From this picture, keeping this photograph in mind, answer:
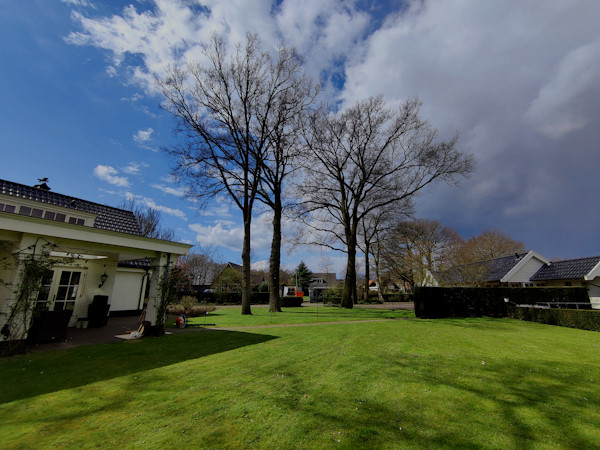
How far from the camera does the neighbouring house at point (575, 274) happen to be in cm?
2201

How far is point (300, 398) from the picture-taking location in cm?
411

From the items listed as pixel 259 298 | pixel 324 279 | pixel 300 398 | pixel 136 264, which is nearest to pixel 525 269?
pixel 259 298

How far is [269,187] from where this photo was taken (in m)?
21.4

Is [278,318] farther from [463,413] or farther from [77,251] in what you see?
[463,413]

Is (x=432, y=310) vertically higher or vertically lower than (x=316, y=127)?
lower

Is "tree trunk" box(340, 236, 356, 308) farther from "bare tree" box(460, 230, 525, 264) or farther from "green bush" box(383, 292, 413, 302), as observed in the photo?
"bare tree" box(460, 230, 525, 264)

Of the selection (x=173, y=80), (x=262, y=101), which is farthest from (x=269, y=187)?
(x=173, y=80)

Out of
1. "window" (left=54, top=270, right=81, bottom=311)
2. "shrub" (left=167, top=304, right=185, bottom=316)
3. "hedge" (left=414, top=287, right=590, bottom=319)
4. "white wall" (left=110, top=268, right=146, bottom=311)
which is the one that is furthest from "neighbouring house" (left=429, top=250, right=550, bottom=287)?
"window" (left=54, top=270, right=81, bottom=311)

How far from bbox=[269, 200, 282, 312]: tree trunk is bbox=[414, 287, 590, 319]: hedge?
377 inches

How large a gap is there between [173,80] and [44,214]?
11.2 metres

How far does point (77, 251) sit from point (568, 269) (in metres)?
37.5

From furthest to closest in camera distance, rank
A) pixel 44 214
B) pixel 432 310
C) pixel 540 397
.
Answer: pixel 432 310 → pixel 44 214 → pixel 540 397

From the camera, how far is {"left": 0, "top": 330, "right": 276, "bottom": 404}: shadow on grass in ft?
15.9

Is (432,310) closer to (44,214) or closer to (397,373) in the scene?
(397,373)
